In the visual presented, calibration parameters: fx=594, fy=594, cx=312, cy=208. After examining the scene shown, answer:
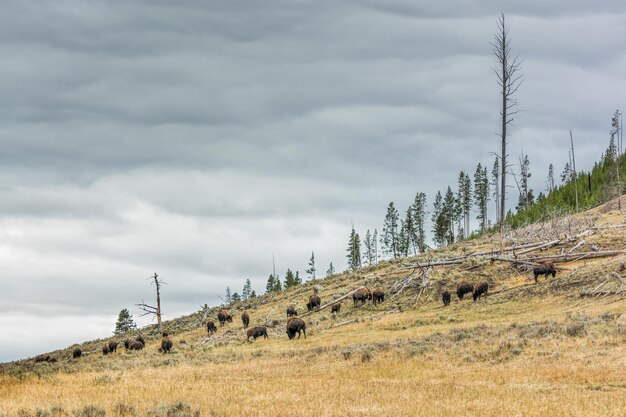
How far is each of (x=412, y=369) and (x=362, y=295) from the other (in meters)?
27.9

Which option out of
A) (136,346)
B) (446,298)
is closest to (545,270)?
(446,298)

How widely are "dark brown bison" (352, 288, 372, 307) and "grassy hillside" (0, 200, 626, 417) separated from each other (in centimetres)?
359

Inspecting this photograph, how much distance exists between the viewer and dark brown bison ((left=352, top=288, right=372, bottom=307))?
49469 millimetres

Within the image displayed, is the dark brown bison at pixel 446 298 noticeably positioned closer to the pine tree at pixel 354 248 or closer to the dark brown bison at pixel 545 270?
the dark brown bison at pixel 545 270

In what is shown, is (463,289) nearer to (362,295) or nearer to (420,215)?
(362,295)

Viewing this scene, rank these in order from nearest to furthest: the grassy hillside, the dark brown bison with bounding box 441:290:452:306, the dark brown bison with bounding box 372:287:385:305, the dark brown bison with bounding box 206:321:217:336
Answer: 1. the grassy hillside
2. the dark brown bison with bounding box 441:290:452:306
3. the dark brown bison with bounding box 372:287:385:305
4. the dark brown bison with bounding box 206:321:217:336

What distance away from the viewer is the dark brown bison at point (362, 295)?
49469mm

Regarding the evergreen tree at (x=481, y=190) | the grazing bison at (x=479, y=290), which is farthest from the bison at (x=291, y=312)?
the evergreen tree at (x=481, y=190)

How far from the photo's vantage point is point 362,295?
4953 centimetres

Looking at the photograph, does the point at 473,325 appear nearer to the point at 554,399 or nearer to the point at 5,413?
the point at 554,399

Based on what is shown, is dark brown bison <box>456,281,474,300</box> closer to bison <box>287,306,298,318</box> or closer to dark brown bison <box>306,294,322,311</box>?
dark brown bison <box>306,294,322,311</box>

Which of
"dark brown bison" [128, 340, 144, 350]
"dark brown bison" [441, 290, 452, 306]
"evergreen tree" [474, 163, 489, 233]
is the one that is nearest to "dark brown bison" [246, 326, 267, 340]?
"dark brown bison" [441, 290, 452, 306]

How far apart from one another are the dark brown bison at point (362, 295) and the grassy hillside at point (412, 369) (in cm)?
359

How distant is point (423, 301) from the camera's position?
45.3 m
